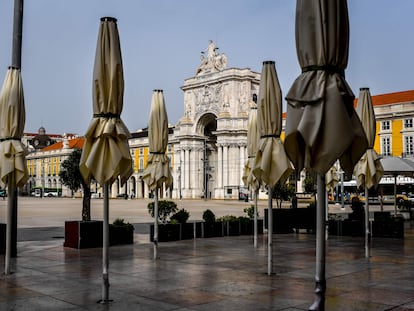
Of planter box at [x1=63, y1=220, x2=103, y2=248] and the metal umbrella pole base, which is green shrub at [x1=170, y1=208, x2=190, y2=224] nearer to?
planter box at [x1=63, y1=220, x2=103, y2=248]

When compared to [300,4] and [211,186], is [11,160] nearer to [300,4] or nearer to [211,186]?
[300,4]

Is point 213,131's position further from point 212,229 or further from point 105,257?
point 105,257

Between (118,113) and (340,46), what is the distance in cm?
339

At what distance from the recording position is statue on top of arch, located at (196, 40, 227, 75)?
76.8m

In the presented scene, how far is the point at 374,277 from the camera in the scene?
7910 mm

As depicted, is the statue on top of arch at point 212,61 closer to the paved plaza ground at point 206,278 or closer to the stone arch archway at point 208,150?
the stone arch archway at point 208,150

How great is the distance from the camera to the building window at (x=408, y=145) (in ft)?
179

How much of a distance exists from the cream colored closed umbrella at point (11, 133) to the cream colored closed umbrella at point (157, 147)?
2.75 metres

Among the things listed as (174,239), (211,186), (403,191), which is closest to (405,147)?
(403,191)

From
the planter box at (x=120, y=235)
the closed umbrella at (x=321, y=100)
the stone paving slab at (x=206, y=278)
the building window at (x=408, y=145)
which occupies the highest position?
the building window at (x=408, y=145)

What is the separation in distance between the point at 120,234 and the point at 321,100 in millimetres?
9279

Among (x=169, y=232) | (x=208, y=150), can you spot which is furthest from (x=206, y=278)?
(x=208, y=150)

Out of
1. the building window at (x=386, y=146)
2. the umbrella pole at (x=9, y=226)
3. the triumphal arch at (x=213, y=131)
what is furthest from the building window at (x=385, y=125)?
the umbrella pole at (x=9, y=226)

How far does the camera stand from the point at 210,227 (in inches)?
576
